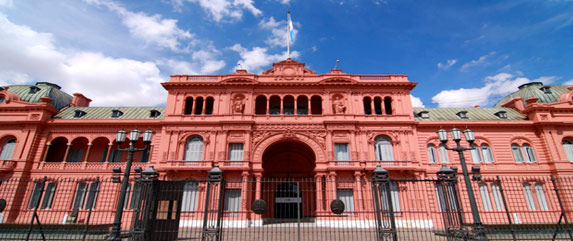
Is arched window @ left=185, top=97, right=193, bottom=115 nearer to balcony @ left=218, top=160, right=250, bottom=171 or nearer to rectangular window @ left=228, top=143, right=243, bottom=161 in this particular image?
rectangular window @ left=228, top=143, right=243, bottom=161

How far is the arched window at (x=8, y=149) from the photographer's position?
24.6 meters

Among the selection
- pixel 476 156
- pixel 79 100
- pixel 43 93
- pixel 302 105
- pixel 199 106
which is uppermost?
pixel 79 100

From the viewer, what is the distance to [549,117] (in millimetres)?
25344

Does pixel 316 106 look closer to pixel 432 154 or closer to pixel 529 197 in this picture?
pixel 432 154

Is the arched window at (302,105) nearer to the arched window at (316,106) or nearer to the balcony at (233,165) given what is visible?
the arched window at (316,106)

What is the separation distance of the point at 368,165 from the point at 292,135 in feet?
23.3

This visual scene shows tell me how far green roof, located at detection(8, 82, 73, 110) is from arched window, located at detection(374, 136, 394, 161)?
109 feet

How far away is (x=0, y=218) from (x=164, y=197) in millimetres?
19410

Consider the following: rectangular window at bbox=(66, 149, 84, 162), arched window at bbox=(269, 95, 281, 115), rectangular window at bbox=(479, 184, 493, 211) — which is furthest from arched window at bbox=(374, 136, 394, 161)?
rectangular window at bbox=(66, 149, 84, 162)

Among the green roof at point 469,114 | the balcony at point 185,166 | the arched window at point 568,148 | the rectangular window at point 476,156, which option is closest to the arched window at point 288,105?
the balcony at point 185,166

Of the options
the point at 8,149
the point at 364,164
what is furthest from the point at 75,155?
the point at 364,164

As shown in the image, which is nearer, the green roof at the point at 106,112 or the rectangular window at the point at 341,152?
the rectangular window at the point at 341,152

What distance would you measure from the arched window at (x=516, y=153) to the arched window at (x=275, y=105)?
22431mm

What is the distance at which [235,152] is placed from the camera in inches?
960
